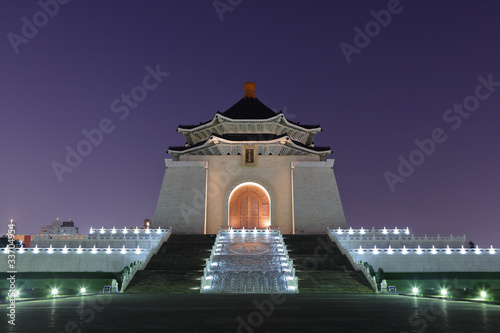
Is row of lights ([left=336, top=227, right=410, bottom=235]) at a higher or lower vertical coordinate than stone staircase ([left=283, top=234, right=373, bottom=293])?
higher

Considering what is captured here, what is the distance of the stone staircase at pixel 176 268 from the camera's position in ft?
49.6

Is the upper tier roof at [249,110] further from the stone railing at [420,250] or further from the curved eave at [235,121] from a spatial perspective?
the stone railing at [420,250]

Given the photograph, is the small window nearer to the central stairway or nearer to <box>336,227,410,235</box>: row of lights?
the central stairway

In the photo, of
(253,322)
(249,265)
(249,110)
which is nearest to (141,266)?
(249,265)

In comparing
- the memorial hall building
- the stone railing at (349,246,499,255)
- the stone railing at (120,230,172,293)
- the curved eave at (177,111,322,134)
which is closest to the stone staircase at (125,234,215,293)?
the stone railing at (120,230,172,293)

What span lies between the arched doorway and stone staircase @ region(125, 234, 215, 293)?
18.9 ft

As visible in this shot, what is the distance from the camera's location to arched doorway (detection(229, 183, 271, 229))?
93.9 feet

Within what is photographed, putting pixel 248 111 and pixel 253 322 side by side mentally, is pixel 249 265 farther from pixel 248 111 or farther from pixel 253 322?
pixel 248 111

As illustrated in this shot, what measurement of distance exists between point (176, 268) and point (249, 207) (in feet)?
39.7

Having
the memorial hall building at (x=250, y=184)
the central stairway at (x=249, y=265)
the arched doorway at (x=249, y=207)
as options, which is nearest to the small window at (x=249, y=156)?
the memorial hall building at (x=250, y=184)

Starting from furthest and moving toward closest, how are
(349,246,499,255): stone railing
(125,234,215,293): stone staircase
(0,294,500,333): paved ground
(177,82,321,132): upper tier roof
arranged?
(177,82,321,132): upper tier roof
(349,246,499,255): stone railing
(125,234,215,293): stone staircase
(0,294,500,333): paved ground

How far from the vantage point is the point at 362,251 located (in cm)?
2020

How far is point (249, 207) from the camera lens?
29000 millimetres

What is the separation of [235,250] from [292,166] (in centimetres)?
1116
